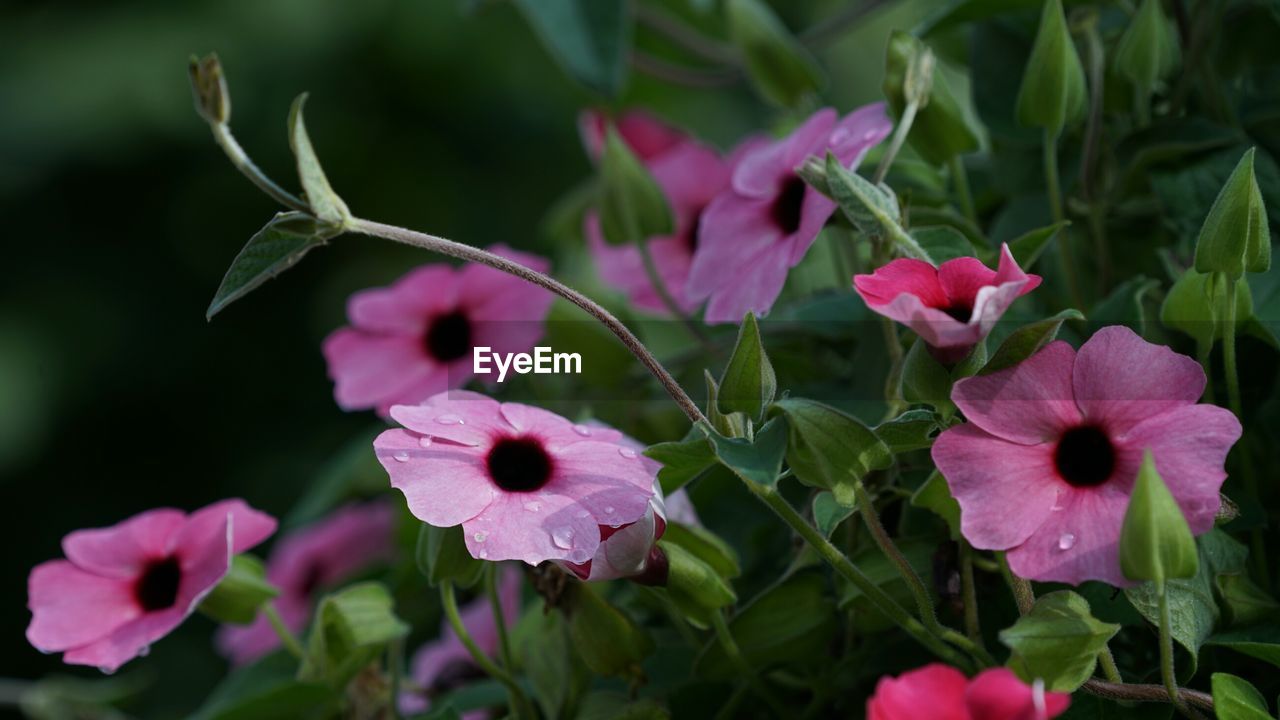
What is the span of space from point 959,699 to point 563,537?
10 cm

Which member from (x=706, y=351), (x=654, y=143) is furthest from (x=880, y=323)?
(x=654, y=143)

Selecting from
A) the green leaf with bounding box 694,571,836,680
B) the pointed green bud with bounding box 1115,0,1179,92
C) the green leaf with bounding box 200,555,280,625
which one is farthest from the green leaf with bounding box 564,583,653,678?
the pointed green bud with bounding box 1115,0,1179,92

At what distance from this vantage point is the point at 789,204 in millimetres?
445

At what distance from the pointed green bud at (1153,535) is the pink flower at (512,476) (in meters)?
0.11

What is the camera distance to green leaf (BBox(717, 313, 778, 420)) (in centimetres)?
32

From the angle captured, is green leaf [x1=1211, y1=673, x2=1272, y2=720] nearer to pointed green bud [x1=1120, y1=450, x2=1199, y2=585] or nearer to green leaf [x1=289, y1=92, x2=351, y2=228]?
pointed green bud [x1=1120, y1=450, x2=1199, y2=585]

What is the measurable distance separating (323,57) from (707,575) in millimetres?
1638

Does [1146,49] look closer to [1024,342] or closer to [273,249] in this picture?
[1024,342]

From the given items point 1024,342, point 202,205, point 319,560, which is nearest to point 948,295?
point 1024,342

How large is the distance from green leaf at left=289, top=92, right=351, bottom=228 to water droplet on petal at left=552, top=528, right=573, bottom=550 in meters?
0.09

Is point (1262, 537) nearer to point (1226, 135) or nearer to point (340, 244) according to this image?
point (1226, 135)

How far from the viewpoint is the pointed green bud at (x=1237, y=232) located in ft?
1.08

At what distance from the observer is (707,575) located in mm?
372

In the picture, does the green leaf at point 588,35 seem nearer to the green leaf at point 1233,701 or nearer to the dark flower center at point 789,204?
the dark flower center at point 789,204
